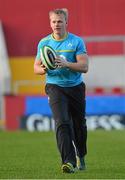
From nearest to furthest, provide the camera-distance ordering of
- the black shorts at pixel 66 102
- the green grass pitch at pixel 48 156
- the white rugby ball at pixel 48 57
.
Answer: the white rugby ball at pixel 48 57
the green grass pitch at pixel 48 156
the black shorts at pixel 66 102

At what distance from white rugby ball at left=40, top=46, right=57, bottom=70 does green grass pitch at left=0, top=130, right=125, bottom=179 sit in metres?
1.34

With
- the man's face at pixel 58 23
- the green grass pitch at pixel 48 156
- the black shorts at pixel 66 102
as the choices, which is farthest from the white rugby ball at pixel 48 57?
the green grass pitch at pixel 48 156

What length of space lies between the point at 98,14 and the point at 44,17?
7.34 ft

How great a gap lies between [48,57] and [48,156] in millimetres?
4063

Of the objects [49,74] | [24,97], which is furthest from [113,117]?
[49,74]

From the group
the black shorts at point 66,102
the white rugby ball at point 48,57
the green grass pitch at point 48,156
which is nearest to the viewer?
the white rugby ball at point 48,57

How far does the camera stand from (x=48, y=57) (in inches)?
405

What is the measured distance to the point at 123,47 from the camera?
1262 inches

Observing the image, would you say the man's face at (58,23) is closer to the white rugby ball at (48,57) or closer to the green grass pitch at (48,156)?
the white rugby ball at (48,57)

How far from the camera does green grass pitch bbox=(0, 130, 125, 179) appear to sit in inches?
408

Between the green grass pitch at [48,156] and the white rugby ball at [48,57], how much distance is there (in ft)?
4.41

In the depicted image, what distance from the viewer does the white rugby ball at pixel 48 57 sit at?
1024cm

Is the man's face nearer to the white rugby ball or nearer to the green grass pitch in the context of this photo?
the white rugby ball

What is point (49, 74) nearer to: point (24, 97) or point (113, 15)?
point (24, 97)
